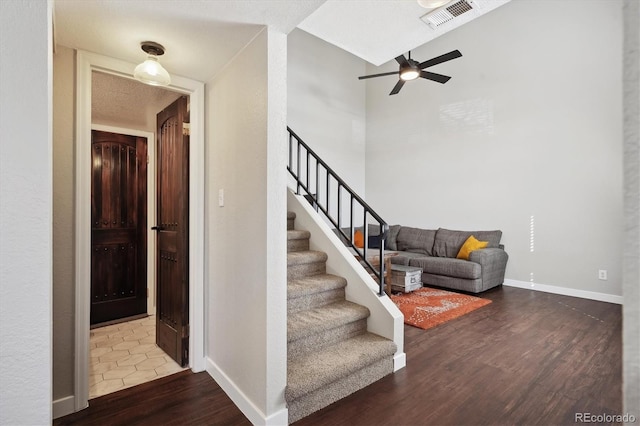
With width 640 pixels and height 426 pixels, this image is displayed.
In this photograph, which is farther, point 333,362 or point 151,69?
point 333,362

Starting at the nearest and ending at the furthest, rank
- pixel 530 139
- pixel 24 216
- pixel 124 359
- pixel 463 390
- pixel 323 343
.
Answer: pixel 24 216, pixel 463 390, pixel 323 343, pixel 124 359, pixel 530 139

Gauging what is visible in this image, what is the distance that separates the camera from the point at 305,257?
9.37 ft

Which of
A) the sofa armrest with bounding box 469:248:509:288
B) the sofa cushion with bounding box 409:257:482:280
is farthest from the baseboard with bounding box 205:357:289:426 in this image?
the sofa armrest with bounding box 469:248:509:288

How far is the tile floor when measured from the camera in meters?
2.41

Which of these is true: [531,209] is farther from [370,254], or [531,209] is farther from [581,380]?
[581,380]

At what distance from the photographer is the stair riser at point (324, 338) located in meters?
2.22

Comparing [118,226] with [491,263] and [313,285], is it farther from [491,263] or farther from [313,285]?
[491,263]

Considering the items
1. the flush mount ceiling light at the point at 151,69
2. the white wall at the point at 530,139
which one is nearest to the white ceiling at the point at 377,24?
the flush mount ceiling light at the point at 151,69

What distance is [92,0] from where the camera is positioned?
1594 millimetres

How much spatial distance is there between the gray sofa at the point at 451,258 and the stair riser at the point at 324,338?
2.63 meters

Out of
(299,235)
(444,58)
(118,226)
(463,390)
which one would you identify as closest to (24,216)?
(299,235)

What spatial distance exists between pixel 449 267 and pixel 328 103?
4.00 meters

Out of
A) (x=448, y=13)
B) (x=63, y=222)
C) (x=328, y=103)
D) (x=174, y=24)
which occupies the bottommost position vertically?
(x=63, y=222)

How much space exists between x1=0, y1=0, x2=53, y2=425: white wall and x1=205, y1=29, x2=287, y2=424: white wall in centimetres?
98
